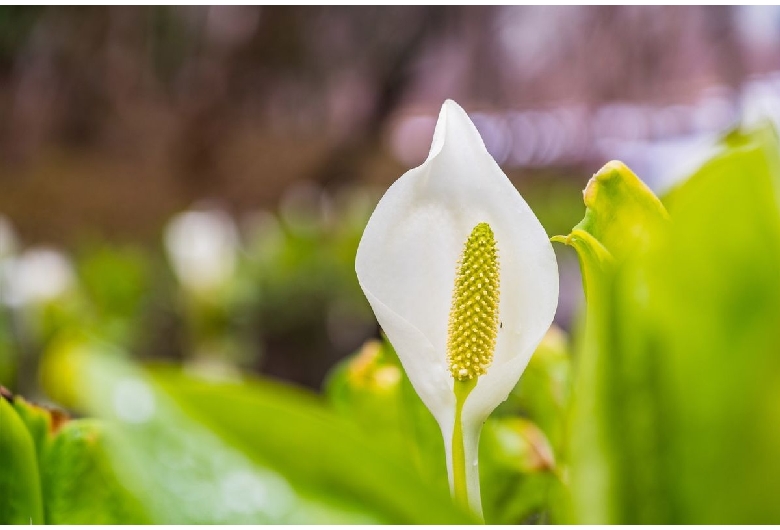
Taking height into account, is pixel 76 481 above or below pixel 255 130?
below

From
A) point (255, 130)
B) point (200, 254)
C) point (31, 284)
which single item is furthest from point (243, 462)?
point (255, 130)

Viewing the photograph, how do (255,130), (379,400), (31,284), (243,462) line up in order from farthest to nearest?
(255,130) → (31,284) → (379,400) → (243,462)

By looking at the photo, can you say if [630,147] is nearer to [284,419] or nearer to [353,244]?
[353,244]

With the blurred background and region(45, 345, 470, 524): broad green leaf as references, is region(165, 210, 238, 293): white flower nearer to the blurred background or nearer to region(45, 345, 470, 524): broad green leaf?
the blurred background

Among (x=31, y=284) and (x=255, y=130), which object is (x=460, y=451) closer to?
(x=31, y=284)

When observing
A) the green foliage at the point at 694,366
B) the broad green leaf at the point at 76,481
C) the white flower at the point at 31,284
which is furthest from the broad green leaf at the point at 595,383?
the white flower at the point at 31,284

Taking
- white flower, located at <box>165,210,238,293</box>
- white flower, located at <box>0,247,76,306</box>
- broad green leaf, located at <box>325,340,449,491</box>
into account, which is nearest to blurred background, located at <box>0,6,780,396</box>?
white flower, located at <box>165,210,238,293</box>
